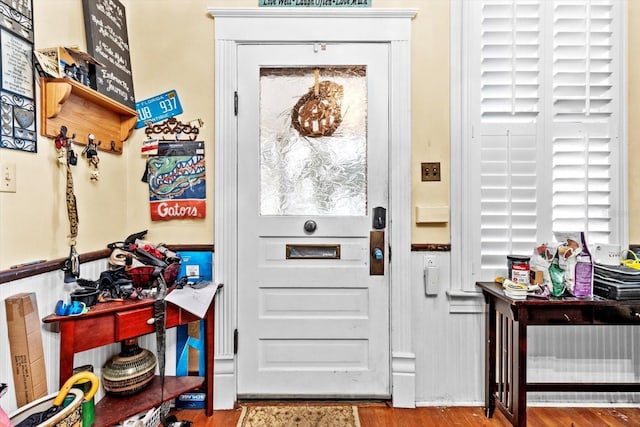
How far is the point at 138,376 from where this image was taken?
1.77 metres

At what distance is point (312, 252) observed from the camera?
6.95 ft

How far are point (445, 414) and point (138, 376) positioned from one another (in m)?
1.63

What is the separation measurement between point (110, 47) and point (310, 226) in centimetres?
140

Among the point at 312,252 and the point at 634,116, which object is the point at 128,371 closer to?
the point at 312,252

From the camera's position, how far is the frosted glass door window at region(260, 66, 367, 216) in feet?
6.96

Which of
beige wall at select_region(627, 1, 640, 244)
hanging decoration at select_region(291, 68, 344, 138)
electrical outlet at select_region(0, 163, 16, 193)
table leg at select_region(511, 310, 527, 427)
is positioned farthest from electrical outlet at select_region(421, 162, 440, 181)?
electrical outlet at select_region(0, 163, 16, 193)

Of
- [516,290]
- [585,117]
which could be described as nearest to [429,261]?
[516,290]

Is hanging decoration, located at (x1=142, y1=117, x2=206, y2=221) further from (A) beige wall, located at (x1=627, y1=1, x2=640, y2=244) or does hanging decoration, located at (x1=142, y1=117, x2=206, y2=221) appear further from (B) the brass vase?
(A) beige wall, located at (x1=627, y1=1, x2=640, y2=244)

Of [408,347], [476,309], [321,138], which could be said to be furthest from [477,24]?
[408,347]

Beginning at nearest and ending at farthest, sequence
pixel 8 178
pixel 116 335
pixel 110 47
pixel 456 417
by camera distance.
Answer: pixel 8 178 < pixel 116 335 < pixel 110 47 < pixel 456 417

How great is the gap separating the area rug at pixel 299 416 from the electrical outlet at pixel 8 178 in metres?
1.50

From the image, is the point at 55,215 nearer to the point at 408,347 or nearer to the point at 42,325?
the point at 42,325

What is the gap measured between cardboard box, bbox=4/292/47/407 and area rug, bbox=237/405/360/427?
962mm

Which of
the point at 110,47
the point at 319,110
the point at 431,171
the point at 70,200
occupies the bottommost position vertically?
the point at 70,200
